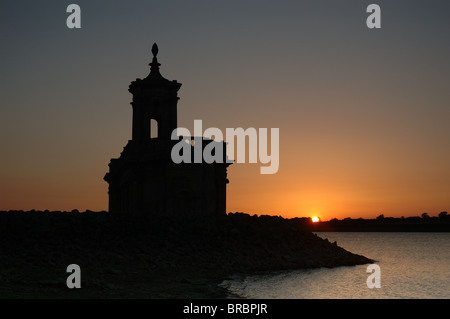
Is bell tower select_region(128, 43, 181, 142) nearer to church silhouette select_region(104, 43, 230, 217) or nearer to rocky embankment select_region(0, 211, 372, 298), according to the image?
church silhouette select_region(104, 43, 230, 217)

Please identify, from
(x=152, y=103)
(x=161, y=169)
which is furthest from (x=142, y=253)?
(x=152, y=103)

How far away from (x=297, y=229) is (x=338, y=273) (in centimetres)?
697

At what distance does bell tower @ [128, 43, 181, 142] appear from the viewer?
43.6 metres

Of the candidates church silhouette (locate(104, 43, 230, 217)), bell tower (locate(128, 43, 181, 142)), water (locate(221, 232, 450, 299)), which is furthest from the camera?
bell tower (locate(128, 43, 181, 142))

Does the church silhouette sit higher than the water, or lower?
higher

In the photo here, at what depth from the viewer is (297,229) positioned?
45.7m

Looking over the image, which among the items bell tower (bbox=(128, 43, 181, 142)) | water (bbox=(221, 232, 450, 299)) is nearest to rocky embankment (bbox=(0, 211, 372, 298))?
water (bbox=(221, 232, 450, 299))

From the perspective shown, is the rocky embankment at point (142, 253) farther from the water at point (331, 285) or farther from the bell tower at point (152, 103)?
the bell tower at point (152, 103)

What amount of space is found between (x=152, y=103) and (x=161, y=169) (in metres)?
5.04

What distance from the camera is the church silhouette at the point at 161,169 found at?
1654 inches

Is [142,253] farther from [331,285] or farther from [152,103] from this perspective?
[152,103]
